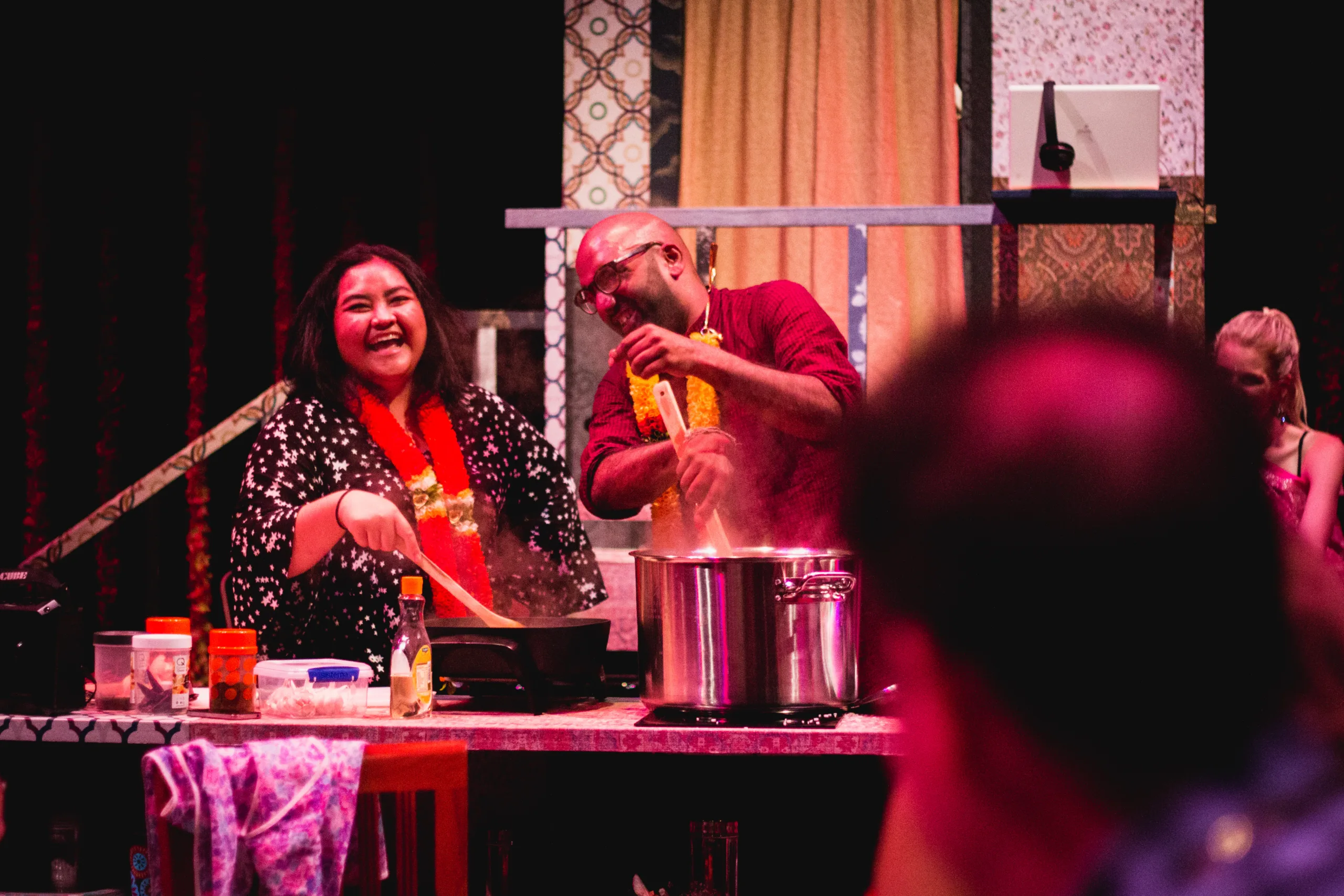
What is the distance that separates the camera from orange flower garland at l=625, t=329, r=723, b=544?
7.73ft

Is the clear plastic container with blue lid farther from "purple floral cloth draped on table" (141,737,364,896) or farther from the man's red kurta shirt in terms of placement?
the man's red kurta shirt

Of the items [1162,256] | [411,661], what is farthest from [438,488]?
[1162,256]

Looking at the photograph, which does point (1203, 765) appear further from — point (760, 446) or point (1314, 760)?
point (760, 446)

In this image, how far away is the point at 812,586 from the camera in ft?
5.37

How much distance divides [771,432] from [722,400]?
6.1 inches

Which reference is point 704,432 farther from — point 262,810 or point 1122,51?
point 1122,51

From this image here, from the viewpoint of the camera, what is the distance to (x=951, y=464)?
362 mm

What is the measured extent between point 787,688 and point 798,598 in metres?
0.14

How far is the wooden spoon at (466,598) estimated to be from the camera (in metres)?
1.93

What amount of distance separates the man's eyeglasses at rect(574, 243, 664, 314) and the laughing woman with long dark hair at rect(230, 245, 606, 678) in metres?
0.45

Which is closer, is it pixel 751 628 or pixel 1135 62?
pixel 751 628

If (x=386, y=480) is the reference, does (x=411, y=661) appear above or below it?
below

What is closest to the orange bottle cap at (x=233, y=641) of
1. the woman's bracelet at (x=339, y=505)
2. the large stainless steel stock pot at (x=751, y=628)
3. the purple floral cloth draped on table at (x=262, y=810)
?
the woman's bracelet at (x=339, y=505)

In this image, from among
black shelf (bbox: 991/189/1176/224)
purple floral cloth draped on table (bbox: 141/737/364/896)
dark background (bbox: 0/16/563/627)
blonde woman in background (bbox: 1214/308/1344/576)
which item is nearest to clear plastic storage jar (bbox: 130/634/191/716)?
purple floral cloth draped on table (bbox: 141/737/364/896)
